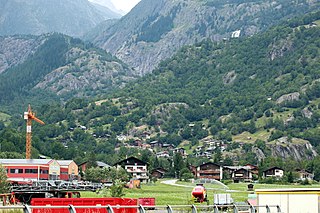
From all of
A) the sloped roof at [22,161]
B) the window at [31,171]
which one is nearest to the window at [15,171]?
the window at [31,171]

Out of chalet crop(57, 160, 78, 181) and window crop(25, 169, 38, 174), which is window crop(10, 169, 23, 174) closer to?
window crop(25, 169, 38, 174)

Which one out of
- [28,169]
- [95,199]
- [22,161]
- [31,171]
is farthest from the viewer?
[22,161]

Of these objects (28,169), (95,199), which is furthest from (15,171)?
(95,199)

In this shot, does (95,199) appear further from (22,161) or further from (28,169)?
(22,161)

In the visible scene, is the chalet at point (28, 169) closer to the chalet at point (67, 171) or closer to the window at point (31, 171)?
the window at point (31, 171)

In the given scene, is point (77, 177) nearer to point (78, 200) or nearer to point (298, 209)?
point (78, 200)

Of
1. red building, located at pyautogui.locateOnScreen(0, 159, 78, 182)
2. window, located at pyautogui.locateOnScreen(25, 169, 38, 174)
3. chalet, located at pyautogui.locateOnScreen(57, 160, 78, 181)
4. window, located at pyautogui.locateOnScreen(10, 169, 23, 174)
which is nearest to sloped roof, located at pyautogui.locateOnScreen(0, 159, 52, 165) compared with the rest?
red building, located at pyautogui.locateOnScreen(0, 159, 78, 182)

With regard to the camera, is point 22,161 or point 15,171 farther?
point 22,161

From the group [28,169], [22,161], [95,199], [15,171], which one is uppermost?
[22,161]

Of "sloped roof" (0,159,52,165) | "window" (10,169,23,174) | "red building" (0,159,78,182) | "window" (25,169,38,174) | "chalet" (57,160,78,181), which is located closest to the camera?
"red building" (0,159,78,182)

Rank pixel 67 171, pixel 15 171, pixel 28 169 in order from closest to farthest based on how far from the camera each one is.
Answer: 1. pixel 15 171
2. pixel 28 169
3. pixel 67 171

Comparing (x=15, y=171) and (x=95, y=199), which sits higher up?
(x=15, y=171)

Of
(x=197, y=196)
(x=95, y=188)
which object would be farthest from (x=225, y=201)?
(x=95, y=188)

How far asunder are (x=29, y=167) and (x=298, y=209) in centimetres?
13292
